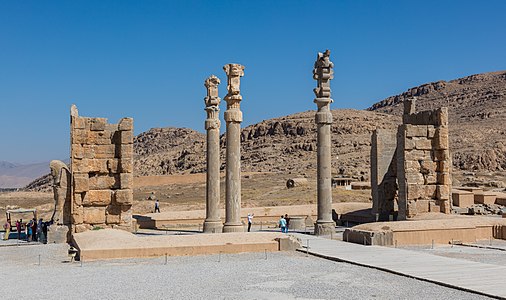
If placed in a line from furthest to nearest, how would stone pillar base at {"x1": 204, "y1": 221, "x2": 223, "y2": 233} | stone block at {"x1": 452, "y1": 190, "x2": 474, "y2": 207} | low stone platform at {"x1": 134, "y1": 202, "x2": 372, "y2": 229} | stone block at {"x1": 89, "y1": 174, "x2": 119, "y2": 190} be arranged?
stone block at {"x1": 452, "y1": 190, "x2": 474, "y2": 207} → low stone platform at {"x1": 134, "y1": 202, "x2": 372, "y2": 229} → stone pillar base at {"x1": 204, "y1": 221, "x2": 223, "y2": 233} → stone block at {"x1": 89, "y1": 174, "x2": 119, "y2": 190}

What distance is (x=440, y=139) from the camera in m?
21.3

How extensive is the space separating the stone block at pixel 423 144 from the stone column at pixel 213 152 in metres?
7.16

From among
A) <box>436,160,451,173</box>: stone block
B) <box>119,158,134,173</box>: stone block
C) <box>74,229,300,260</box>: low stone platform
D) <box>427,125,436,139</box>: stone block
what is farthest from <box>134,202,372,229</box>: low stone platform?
<box>74,229,300,260</box>: low stone platform

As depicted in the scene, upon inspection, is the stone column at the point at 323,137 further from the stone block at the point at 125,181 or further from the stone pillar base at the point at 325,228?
the stone block at the point at 125,181

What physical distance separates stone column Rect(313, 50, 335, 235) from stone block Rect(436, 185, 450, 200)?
3.76 m

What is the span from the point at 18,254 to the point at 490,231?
45.1ft

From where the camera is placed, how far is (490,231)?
18.9 metres

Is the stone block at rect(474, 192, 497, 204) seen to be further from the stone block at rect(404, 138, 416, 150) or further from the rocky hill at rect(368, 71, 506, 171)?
the rocky hill at rect(368, 71, 506, 171)

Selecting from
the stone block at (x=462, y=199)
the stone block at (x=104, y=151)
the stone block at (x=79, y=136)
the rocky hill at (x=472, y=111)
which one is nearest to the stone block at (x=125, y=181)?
the stone block at (x=104, y=151)

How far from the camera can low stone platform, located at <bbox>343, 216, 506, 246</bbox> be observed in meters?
17.1

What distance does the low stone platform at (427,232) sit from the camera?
1706cm

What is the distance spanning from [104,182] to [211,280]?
915cm

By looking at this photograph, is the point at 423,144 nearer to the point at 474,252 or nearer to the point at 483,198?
the point at 474,252

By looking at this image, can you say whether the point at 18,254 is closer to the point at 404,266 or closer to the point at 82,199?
the point at 82,199
